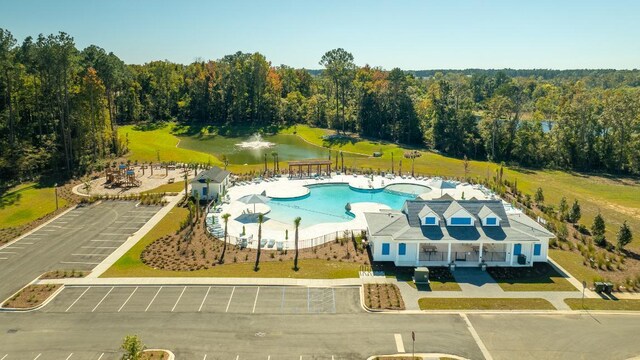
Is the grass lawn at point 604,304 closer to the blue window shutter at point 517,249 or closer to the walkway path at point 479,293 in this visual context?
the walkway path at point 479,293

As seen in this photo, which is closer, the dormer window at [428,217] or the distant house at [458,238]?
the distant house at [458,238]

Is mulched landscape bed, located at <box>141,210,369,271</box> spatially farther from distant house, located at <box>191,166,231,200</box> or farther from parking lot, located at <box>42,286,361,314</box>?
distant house, located at <box>191,166,231,200</box>

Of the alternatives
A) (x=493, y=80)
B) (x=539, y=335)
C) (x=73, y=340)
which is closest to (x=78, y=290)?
(x=73, y=340)

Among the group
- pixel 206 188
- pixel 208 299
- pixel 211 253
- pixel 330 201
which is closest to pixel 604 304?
pixel 208 299

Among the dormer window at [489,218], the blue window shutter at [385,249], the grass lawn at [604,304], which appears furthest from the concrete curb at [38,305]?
the grass lawn at [604,304]

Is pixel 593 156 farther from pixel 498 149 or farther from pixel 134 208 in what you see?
pixel 134 208

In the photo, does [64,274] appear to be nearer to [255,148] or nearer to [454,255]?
[454,255]

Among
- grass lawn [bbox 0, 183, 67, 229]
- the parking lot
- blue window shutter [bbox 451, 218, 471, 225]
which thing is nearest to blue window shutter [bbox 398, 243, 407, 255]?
blue window shutter [bbox 451, 218, 471, 225]
